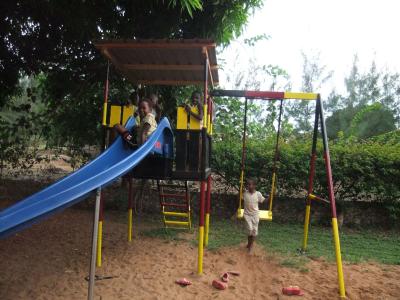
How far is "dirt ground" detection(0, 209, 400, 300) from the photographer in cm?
453

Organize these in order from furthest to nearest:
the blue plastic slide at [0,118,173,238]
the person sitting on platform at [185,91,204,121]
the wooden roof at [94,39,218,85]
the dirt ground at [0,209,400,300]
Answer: the person sitting on platform at [185,91,204,121]
the wooden roof at [94,39,218,85]
the dirt ground at [0,209,400,300]
the blue plastic slide at [0,118,173,238]

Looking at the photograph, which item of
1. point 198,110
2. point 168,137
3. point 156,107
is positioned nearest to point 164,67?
point 156,107

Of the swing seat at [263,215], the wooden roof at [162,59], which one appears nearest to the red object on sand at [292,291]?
the swing seat at [263,215]

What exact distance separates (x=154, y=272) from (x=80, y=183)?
2.46 m

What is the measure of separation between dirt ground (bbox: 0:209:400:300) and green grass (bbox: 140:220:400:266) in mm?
305

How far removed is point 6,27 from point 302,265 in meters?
7.52

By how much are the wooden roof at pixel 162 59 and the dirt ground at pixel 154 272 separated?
298cm

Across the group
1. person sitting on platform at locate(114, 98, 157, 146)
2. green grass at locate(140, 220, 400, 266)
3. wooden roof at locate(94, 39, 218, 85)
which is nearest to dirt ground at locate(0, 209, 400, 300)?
green grass at locate(140, 220, 400, 266)

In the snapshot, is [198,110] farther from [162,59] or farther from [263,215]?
[263,215]

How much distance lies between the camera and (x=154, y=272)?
5.25m

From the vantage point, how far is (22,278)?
15.6 ft

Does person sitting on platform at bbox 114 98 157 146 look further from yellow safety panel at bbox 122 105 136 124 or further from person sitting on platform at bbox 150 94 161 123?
person sitting on platform at bbox 150 94 161 123

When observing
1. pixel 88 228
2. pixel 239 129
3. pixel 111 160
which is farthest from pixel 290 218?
pixel 111 160

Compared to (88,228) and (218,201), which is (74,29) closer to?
(88,228)
